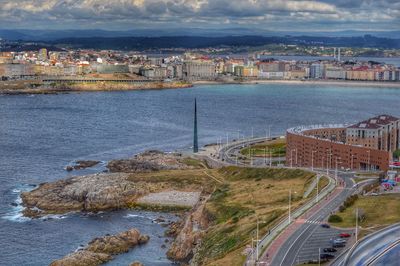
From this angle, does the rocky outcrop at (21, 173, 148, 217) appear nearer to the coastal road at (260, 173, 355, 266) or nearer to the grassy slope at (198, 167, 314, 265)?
the grassy slope at (198, 167, 314, 265)

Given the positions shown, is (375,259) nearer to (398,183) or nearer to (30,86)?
(398,183)

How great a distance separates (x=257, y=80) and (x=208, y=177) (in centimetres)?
11320

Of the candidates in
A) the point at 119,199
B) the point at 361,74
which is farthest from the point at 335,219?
the point at 361,74

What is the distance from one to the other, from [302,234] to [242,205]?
719 cm

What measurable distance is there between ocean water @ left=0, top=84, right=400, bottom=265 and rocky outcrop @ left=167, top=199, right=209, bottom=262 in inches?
19.9

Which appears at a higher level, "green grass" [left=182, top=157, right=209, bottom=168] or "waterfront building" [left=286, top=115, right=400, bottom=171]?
"waterfront building" [left=286, top=115, right=400, bottom=171]

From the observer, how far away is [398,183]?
99.5 feet

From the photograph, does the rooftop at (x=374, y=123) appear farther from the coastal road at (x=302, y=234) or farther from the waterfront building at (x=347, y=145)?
the coastal road at (x=302, y=234)

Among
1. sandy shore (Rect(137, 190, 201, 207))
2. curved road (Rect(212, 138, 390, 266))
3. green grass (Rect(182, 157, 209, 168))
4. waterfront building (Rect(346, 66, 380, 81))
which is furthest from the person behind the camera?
waterfront building (Rect(346, 66, 380, 81))

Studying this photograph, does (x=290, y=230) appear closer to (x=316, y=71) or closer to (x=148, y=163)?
(x=148, y=163)

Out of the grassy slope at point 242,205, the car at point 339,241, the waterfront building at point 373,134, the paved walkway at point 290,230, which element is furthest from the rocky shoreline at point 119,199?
the waterfront building at point 373,134

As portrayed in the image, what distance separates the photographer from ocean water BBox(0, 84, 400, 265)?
3000cm

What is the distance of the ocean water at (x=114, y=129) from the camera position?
98.4ft

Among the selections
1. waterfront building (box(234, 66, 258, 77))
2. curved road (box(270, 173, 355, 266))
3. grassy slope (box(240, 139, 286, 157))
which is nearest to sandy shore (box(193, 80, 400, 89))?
waterfront building (box(234, 66, 258, 77))
